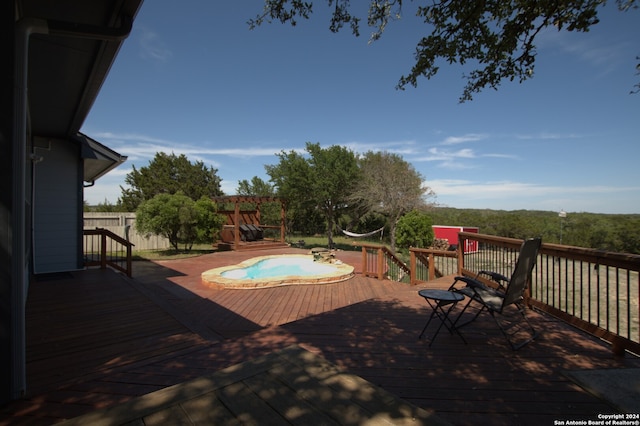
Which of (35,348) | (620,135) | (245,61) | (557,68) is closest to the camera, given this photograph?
(35,348)

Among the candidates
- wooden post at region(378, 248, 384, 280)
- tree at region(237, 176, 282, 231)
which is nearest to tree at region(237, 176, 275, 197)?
tree at region(237, 176, 282, 231)

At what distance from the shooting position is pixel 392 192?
16.4 meters

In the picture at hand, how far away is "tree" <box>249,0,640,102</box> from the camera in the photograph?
3189 millimetres

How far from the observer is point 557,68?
7320 mm

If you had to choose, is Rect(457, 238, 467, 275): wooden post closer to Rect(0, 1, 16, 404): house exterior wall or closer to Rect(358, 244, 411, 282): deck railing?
Rect(358, 244, 411, 282): deck railing

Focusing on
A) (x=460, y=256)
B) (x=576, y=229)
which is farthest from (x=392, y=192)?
(x=460, y=256)

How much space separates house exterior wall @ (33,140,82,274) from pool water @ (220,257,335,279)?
13.7 feet

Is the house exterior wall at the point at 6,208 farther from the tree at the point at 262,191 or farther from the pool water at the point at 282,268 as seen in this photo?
the tree at the point at 262,191

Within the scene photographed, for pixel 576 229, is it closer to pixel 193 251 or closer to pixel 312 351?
pixel 312 351

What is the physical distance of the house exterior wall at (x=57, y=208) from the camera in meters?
6.11

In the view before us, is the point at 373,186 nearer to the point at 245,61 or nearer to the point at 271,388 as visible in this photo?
the point at 245,61

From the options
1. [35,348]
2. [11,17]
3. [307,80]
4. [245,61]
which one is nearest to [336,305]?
[35,348]

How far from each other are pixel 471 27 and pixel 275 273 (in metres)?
8.98

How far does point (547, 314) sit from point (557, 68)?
21.6 ft
